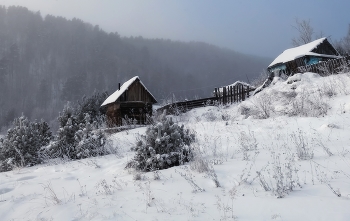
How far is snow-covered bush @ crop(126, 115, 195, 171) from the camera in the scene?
16.2ft

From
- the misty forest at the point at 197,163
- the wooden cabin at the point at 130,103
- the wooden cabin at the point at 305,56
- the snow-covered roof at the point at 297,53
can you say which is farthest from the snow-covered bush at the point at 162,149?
the snow-covered roof at the point at 297,53

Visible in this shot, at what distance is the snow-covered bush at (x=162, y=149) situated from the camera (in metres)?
4.94

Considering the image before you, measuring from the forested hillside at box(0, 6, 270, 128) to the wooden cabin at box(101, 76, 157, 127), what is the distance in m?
48.2

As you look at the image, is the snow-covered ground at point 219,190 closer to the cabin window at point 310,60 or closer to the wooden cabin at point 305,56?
the wooden cabin at point 305,56

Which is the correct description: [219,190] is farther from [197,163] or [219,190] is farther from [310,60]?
[310,60]

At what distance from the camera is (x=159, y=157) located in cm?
486

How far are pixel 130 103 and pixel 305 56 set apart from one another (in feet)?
61.6

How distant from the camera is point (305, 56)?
86.2ft

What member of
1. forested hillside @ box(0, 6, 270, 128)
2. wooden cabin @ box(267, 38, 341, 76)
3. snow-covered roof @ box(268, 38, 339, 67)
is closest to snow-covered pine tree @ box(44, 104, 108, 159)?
wooden cabin @ box(267, 38, 341, 76)

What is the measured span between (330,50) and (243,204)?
31.6 m

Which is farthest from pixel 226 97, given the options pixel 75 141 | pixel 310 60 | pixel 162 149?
pixel 162 149

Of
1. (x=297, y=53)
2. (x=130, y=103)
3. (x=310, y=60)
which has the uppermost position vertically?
(x=297, y=53)

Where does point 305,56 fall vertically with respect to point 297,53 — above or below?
below

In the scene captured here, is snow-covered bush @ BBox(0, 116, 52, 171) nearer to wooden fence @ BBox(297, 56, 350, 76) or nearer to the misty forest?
Result: the misty forest
